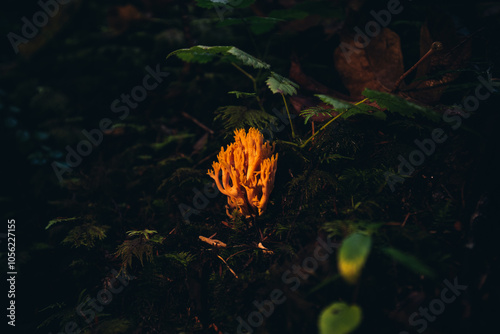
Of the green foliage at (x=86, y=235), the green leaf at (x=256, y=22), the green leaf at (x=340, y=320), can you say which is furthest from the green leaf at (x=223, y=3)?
the green leaf at (x=340, y=320)

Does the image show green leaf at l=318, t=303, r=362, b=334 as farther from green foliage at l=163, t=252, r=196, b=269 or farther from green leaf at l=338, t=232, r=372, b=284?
green foliage at l=163, t=252, r=196, b=269

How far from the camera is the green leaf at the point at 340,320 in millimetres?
856

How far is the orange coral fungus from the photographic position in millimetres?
1702

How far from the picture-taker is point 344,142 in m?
1.74

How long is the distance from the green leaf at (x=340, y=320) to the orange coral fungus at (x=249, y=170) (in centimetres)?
86

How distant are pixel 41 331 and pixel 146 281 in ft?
2.23

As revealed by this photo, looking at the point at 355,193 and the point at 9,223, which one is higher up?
the point at 9,223

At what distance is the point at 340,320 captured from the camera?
885mm

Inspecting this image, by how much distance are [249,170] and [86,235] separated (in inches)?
46.3

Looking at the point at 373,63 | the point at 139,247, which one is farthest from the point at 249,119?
the point at 139,247

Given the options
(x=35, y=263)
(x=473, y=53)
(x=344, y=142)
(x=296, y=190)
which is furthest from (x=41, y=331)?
(x=473, y=53)

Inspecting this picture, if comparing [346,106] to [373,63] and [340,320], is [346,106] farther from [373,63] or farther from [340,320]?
[340,320]

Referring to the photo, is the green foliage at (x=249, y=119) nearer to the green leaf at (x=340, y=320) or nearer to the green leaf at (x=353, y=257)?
the green leaf at (x=353, y=257)

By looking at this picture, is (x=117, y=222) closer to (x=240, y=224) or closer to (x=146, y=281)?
(x=146, y=281)
